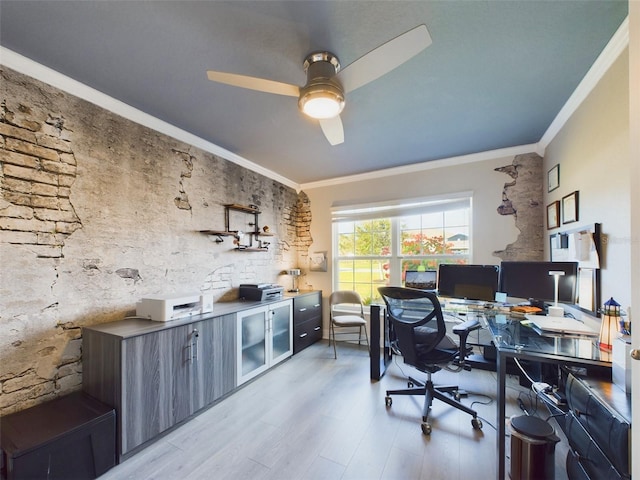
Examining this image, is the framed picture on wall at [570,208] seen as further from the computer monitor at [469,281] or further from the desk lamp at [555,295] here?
the computer monitor at [469,281]

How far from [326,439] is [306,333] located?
1.85 meters

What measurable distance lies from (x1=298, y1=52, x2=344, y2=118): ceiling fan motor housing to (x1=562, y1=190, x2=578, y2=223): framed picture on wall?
2.02 metres

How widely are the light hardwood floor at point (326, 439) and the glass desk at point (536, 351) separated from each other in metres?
0.45

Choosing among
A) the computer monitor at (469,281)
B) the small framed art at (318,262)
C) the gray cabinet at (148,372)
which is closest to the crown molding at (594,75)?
the computer monitor at (469,281)

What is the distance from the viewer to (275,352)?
3146 mm

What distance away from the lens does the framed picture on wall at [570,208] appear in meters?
2.11

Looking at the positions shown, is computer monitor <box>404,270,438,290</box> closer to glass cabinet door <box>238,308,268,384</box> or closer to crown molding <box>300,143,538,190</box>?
crown molding <box>300,143,538,190</box>

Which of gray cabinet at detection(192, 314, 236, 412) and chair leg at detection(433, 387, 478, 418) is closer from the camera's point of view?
chair leg at detection(433, 387, 478, 418)

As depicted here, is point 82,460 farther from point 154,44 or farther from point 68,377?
point 154,44

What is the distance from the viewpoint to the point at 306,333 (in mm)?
3744

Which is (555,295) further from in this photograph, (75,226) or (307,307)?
(75,226)

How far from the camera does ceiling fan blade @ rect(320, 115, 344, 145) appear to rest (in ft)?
6.05

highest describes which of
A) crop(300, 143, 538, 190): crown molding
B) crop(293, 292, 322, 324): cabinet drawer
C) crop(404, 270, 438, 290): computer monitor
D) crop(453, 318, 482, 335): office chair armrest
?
crop(300, 143, 538, 190): crown molding

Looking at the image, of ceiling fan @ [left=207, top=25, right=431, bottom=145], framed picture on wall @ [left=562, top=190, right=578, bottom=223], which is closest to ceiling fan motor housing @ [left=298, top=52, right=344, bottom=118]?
ceiling fan @ [left=207, top=25, right=431, bottom=145]
